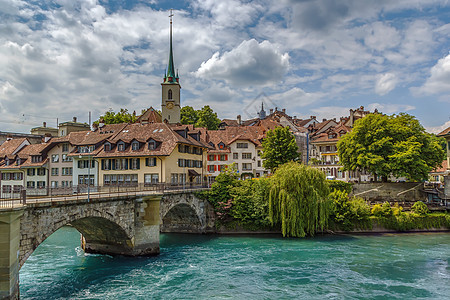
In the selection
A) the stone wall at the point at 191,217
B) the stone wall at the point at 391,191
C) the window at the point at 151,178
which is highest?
the window at the point at 151,178

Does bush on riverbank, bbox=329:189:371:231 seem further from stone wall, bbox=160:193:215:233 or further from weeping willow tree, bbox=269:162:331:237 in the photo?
stone wall, bbox=160:193:215:233

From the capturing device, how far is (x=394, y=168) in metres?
42.0

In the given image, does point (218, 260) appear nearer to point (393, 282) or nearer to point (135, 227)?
A: point (135, 227)

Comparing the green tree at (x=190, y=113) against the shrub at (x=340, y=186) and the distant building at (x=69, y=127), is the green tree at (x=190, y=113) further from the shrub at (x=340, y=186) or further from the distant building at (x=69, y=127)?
the shrub at (x=340, y=186)

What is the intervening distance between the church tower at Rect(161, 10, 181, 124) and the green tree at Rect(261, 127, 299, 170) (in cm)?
2322

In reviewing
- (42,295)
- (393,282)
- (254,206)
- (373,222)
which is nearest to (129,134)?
(254,206)

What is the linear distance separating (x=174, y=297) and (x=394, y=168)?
1280 inches

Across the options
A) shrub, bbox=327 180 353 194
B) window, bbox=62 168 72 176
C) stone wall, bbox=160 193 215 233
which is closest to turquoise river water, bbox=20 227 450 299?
stone wall, bbox=160 193 215 233

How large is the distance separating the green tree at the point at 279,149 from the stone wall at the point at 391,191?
10.5 metres

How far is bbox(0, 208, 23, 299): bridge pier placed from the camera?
15727 mm

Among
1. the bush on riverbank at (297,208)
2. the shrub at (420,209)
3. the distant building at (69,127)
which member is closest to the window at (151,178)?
the bush on riverbank at (297,208)

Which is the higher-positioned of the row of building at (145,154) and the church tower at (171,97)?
the church tower at (171,97)

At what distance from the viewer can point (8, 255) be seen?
15922 millimetres

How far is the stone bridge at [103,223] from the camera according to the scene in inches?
635
